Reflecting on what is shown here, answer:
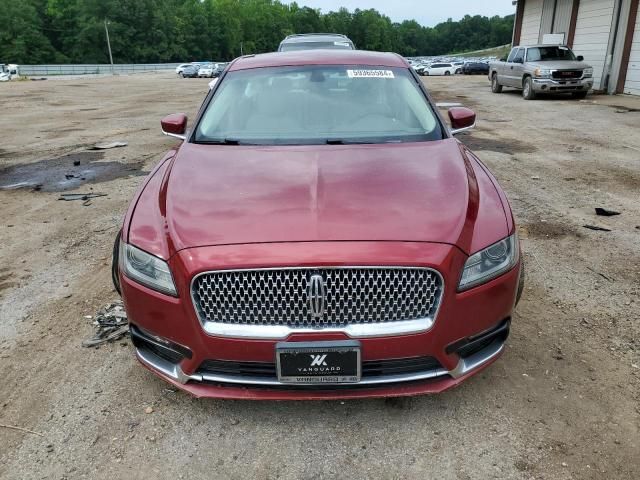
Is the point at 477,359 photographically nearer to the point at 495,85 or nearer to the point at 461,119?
the point at 461,119

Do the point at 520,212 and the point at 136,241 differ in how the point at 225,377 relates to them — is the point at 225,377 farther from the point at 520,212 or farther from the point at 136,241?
the point at 520,212

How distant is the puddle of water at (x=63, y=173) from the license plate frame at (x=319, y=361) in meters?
5.70

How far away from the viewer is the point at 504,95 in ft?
64.3

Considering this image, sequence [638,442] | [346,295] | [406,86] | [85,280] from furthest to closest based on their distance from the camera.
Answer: [85,280] < [406,86] < [638,442] < [346,295]

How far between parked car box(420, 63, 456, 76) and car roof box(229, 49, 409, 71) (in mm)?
47829

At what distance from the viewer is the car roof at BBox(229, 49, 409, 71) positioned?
13.2ft

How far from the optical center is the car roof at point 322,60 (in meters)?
4.04

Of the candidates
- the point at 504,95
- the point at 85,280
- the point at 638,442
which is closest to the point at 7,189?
the point at 85,280

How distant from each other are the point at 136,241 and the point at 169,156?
1.22 meters

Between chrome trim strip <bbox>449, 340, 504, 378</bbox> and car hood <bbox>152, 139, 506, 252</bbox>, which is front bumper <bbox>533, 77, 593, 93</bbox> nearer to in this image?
car hood <bbox>152, 139, 506, 252</bbox>

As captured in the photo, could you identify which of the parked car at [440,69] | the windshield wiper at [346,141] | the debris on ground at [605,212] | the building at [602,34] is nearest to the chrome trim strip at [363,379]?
the windshield wiper at [346,141]

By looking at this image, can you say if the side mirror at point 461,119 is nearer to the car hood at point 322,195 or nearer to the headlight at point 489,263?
the car hood at point 322,195

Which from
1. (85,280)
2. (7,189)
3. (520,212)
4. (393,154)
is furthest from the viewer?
(7,189)

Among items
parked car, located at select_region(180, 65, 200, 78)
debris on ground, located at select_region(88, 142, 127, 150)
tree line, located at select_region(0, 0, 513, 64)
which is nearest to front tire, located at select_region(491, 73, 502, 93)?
debris on ground, located at select_region(88, 142, 127, 150)
